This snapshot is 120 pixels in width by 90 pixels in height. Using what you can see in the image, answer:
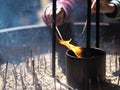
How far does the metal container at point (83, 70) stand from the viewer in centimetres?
359

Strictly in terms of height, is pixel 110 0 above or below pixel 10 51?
above

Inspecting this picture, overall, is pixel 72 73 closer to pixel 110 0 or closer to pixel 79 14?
pixel 110 0

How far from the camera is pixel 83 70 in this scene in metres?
3.60

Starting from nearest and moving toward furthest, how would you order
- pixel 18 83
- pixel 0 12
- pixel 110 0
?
1. pixel 18 83
2. pixel 110 0
3. pixel 0 12

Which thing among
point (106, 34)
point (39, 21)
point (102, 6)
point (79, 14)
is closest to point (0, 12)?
point (39, 21)

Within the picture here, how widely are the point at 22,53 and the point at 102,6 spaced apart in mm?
1809

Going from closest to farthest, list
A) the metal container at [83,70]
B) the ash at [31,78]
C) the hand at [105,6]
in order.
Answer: the metal container at [83,70] < the ash at [31,78] < the hand at [105,6]

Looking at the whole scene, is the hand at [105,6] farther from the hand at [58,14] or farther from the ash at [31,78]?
the ash at [31,78]

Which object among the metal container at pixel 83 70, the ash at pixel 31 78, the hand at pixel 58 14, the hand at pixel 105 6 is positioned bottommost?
the ash at pixel 31 78

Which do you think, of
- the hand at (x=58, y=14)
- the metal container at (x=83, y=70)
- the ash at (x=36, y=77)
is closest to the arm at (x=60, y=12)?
the hand at (x=58, y=14)

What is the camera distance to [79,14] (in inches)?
234

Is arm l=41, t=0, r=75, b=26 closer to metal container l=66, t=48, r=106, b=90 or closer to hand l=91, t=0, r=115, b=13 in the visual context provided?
hand l=91, t=0, r=115, b=13

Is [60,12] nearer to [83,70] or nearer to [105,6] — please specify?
[105,6]

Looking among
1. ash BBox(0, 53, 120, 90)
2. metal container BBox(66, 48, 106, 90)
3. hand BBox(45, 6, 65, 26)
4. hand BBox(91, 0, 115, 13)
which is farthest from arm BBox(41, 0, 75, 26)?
metal container BBox(66, 48, 106, 90)
